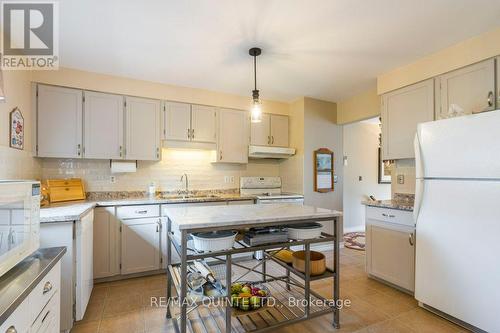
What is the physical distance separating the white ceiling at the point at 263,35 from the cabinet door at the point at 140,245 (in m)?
1.85

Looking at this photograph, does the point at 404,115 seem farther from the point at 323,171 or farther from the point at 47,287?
the point at 47,287

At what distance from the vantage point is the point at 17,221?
4.13 feet

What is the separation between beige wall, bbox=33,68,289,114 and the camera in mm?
2893

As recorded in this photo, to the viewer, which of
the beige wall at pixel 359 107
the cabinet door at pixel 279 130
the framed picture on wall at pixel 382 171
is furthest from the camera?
the framed picture on wall at pixel 382 171

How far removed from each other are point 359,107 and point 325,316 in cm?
295

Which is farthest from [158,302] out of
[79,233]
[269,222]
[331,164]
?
[331,164]

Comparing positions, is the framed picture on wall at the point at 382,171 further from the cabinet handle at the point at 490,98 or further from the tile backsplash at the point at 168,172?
the cabinet handle at the point at 490,98

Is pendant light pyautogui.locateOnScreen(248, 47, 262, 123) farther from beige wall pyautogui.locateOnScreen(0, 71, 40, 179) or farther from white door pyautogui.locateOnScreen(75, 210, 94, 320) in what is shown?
beige wall pyautogui.locateOnScreen(0, 71, 40, 179)

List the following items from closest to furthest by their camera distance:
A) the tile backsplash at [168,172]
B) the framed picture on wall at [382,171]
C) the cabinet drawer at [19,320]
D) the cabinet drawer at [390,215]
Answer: the cabinet drawer at [19,320]
the cabinet drawer at [390,215]
the tile backsplash at [168,172]
the framed picture on wall at [382,171]

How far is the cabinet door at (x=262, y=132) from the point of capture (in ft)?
13.2

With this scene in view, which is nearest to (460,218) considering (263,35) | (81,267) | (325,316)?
(325,316)

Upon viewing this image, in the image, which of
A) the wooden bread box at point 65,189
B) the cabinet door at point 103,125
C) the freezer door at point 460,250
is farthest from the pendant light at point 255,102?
the wooden bread box at point 65,189

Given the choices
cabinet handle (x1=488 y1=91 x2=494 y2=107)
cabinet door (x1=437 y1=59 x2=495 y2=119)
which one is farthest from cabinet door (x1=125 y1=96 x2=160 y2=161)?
cabinet handle (x1=488 y1=91 x2=494 y2=107)

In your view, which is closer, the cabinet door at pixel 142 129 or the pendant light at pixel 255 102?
the pendant light at pixel 255 102
